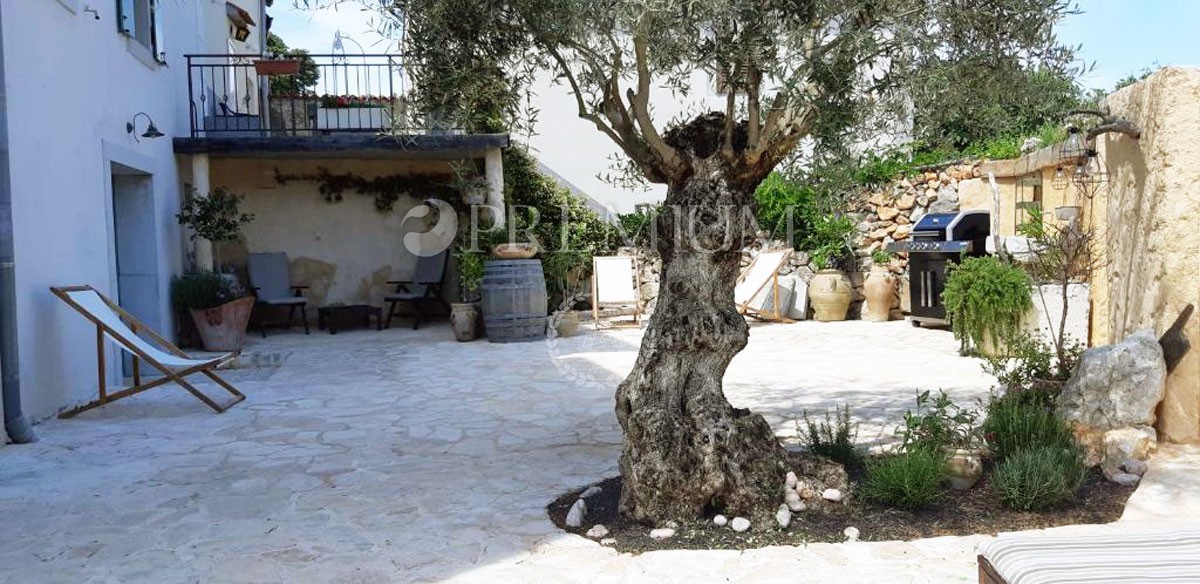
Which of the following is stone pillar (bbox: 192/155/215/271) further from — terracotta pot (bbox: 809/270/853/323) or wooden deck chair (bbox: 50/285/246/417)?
terracotta pot (bbox: 809/270/853/323)

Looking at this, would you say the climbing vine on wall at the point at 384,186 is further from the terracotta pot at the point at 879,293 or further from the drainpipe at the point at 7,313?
the drainpipe at the point at 7,313

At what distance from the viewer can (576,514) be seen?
339 centimetres

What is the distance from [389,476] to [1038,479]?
2813mm

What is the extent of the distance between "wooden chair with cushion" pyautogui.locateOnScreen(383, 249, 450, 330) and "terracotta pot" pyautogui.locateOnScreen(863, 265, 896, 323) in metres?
5.38

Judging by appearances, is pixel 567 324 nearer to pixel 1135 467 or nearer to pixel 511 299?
pixel 511 299

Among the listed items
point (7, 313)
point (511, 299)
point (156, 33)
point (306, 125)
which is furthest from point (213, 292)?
point (7, 313)

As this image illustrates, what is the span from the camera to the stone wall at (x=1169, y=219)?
400 centimetres

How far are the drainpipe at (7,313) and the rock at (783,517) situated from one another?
13.9 ft

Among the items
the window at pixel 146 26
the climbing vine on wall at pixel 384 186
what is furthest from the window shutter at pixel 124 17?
the climbing vine on wall at pixel 384 186

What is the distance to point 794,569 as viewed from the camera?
113 inches

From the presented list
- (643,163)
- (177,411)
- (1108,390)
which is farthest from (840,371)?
(177,411)

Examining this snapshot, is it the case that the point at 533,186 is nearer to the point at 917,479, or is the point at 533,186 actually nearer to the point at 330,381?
the point at 330,381

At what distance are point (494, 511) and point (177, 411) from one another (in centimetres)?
340

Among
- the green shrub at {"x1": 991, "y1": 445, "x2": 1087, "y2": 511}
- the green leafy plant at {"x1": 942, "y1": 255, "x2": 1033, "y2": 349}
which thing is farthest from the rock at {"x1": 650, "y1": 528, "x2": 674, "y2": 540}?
the green leafy plant at {"x1": 942, "y1": 255, "x2": 1033, "y2": 349}
